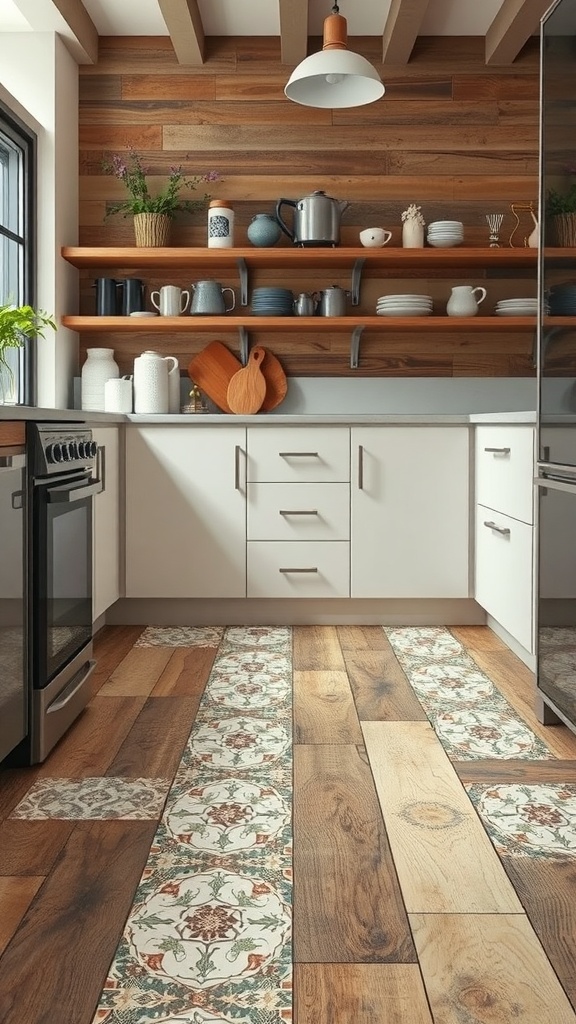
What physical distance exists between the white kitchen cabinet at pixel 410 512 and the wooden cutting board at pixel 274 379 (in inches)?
23.4

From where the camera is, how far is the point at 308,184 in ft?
14.2

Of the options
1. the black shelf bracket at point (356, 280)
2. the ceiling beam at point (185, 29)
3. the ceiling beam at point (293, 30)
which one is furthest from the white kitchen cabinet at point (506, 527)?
the ceiling beam at point (185, 29)

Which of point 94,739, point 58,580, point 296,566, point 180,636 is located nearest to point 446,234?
point 296,566

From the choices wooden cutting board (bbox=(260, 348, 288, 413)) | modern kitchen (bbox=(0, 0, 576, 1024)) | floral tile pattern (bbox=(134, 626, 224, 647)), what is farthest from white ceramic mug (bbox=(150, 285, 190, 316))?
floral tile pattern (bbox=(134, 626, 224, 647))

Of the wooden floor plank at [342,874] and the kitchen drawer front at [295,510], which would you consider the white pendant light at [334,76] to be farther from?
the wooden floor plank at [342,874]

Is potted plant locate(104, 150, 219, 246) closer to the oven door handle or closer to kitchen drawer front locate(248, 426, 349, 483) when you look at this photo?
kitchen drawer front locate(248, 426, 349, 483)

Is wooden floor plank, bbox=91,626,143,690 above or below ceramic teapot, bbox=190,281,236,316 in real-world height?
below

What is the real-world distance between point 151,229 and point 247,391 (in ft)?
2.63

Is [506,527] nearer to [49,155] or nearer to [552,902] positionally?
[552,902]

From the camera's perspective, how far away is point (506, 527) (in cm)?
326

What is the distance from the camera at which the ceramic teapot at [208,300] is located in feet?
13.8

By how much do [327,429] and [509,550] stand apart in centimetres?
98

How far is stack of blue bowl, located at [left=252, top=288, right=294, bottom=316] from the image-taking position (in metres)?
4.19

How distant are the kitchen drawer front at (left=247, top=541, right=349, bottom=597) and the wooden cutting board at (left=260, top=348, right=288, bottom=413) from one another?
759mm
